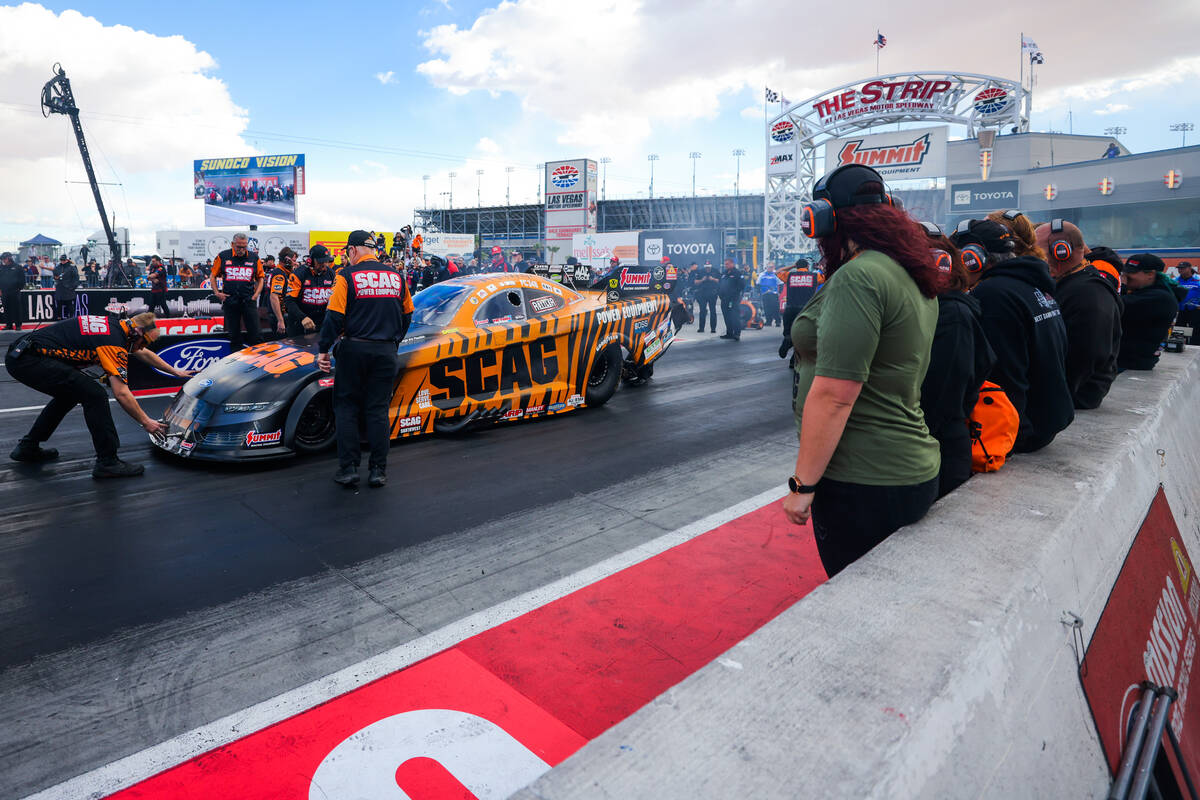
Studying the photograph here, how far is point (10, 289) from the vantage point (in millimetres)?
17281

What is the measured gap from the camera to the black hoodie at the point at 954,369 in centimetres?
251

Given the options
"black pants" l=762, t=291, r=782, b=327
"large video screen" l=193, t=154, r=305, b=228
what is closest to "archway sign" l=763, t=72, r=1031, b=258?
"black pants" l=762, t=291, r=782, b=327

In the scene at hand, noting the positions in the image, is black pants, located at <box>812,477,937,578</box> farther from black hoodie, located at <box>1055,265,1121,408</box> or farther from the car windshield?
the car windshield

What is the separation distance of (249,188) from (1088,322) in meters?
54.8

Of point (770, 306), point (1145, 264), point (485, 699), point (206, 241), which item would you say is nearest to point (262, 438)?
point (485, 699)

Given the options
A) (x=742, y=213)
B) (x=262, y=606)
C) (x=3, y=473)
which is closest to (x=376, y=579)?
(x=262, y=606)

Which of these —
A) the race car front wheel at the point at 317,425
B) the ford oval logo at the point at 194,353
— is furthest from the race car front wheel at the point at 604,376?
the ford oval logo at the point at 194,353

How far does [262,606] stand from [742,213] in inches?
2691

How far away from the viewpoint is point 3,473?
5723 millimetres

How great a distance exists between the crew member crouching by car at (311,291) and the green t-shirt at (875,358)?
7657 millimetres

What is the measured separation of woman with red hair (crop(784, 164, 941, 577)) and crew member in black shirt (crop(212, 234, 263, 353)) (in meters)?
9.68

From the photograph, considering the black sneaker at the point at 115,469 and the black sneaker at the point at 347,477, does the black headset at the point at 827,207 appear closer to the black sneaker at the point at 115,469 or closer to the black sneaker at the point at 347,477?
the black sneaker at the point at 347,477

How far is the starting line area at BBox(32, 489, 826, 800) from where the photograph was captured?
2383 millimetres

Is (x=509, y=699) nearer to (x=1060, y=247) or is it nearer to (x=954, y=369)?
(x=954, y=369)
